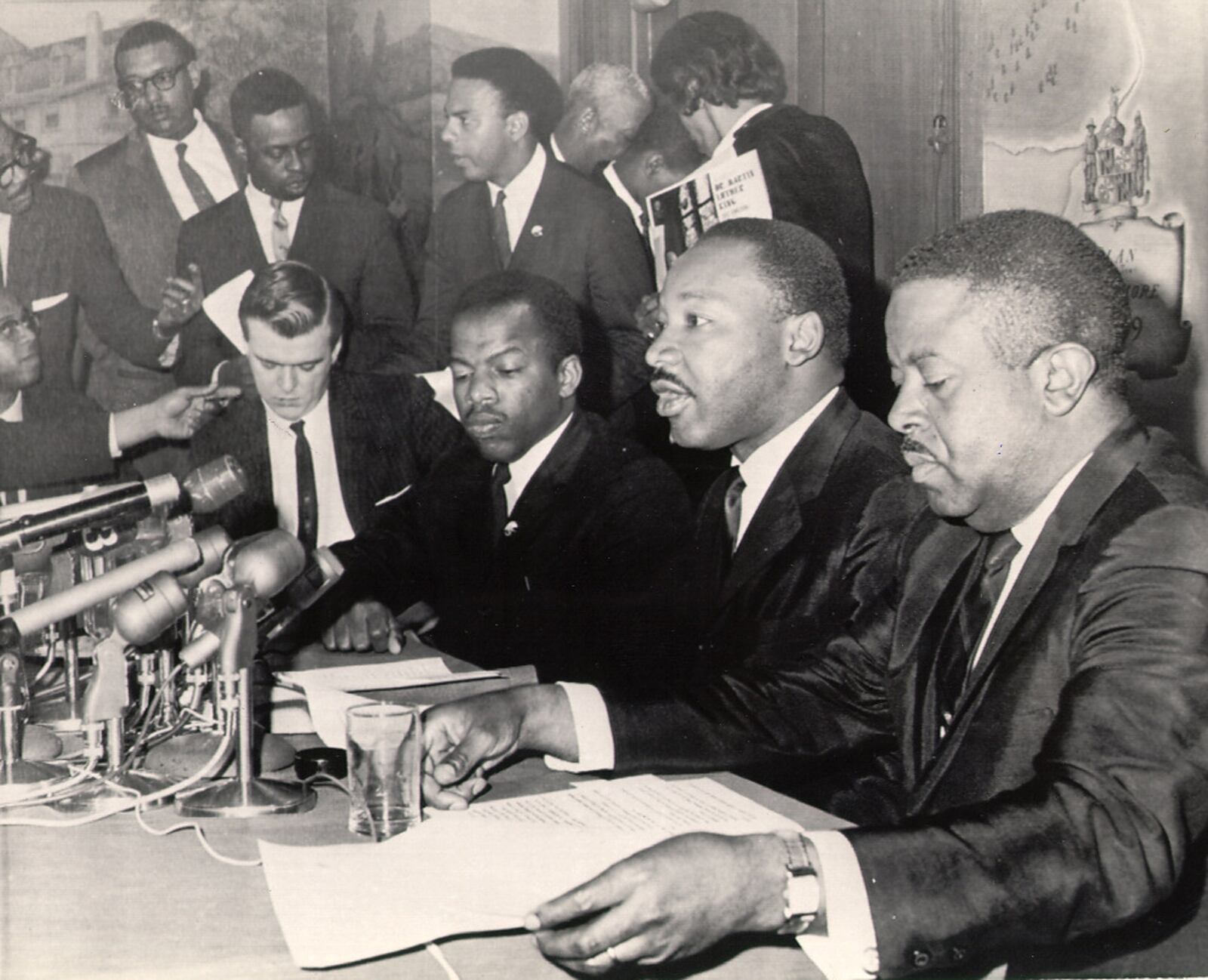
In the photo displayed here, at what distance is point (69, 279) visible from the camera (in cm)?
308

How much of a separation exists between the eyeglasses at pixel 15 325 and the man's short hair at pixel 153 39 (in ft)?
1.89

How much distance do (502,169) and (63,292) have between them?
1067 mm

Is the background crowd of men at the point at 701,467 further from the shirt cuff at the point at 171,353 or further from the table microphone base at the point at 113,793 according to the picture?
the table microphone base at the point at 113,793

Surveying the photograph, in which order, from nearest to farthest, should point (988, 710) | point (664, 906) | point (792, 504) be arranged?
point (664, 906) → point (988, 710) → point (792, 504)

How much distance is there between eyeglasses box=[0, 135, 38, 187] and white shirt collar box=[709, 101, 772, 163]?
156 cm

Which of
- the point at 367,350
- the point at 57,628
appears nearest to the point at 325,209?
the point at 367,350

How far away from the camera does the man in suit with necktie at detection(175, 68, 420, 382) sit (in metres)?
3.14

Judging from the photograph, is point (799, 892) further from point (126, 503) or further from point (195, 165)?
point (195, 165)

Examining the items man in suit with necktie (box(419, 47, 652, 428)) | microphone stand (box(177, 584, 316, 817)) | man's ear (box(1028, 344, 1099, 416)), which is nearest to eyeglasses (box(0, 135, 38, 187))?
man in suit with necktie (box(419, 47, 652, 428))

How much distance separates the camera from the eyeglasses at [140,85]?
302 cm

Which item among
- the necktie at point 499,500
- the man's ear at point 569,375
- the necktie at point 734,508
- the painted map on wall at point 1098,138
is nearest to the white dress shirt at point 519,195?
the man's ear at point 569,375

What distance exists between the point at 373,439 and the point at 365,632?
855 millimetres

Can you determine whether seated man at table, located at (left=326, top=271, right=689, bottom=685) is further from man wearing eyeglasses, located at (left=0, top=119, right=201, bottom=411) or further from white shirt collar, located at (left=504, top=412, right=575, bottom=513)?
man wearing eyeglasses, located at (left=0, top=119, right=201, bottom=411)

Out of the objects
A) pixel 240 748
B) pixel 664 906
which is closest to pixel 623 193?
pixel 240 748
